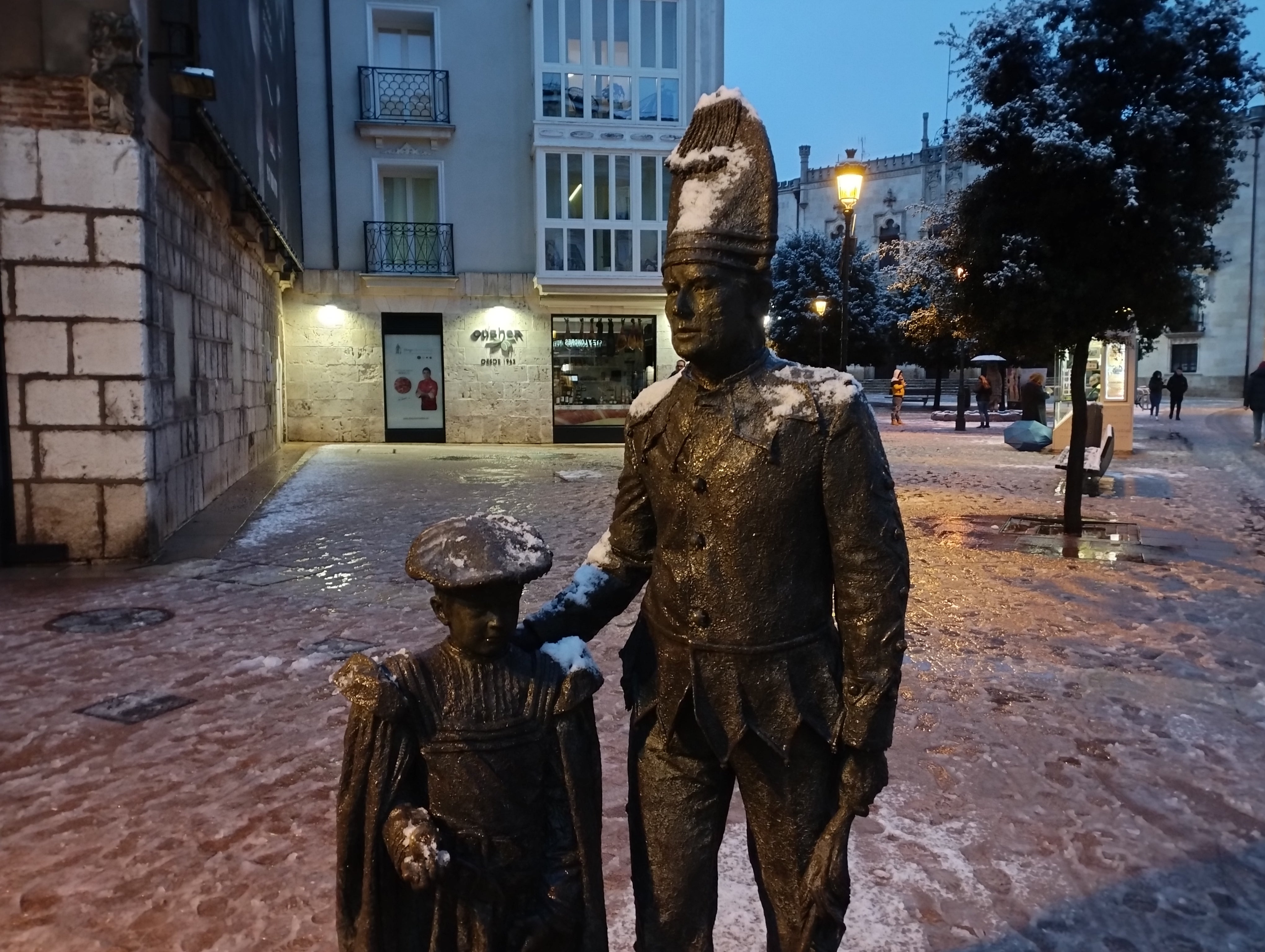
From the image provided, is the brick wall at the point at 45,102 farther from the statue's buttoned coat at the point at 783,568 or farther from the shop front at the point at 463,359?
the shop front at the point at 463,359

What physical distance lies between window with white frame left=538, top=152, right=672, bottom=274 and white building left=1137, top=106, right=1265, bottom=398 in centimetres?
3450

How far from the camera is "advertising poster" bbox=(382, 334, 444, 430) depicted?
70.6 feet

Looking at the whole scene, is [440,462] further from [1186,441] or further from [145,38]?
[1186,441]

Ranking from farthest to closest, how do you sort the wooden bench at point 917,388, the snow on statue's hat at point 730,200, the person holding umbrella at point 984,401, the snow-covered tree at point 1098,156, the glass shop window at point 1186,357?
the wooden bench at point 917,388 < the glass shop window at point 1186,357 < the person holding umbrella at point 984,401 < the snow-covered tree at point 1098,156 < the snow on statue's hat at point 730,200

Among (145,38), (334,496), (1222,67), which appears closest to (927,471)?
(1222,67)

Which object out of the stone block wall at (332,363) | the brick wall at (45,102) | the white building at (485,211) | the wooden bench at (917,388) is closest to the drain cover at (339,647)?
the brick wall at (45,102)

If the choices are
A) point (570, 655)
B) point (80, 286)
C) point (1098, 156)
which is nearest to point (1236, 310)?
point (1098, 156)

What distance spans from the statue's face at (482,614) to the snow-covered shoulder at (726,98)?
1.11 m

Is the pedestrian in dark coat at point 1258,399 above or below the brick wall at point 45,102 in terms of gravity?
below

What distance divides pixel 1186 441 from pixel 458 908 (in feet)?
76.0

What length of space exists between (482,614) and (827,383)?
2.83 ft

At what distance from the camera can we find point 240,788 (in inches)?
158

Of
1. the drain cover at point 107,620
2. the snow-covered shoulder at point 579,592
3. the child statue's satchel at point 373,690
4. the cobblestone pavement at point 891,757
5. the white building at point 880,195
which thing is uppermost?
the white building at point 880,195

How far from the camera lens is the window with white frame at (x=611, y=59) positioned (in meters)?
20.1
